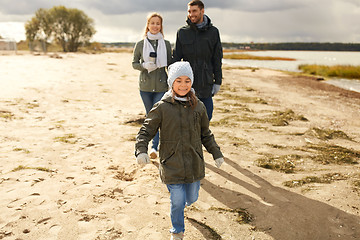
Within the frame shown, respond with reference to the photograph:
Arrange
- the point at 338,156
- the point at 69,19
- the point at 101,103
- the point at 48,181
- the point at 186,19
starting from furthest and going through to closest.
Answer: the point at 69,19 → the point at 101,103 → the point at 338,156 → the point at 186,19 → the point at 48,181

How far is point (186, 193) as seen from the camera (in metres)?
2.72

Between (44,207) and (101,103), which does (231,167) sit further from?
(101,103)

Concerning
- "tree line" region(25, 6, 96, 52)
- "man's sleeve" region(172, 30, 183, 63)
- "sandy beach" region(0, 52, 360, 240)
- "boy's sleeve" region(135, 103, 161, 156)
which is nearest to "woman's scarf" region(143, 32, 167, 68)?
"man's sleeve" region(172, 30, 183, 63)

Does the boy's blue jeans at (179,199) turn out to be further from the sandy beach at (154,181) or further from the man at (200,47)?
the man at (200,47)

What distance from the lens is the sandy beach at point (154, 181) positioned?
2941 millimetres

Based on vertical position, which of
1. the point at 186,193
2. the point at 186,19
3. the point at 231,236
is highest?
the point at 186,19

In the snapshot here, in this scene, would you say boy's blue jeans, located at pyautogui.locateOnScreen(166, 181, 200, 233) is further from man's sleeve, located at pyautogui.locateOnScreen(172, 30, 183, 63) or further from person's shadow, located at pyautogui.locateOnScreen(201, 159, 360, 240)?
man's sleeve, located at pyautogui.locateOnScreen(172, 30, 183, 63)

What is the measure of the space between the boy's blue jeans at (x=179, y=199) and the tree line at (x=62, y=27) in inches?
1926

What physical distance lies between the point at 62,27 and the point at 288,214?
53.1 m

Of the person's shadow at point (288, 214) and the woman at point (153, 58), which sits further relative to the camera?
the woman at point (153, 58)

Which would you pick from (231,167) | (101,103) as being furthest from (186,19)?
(101,103)

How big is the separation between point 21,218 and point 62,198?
1.64 ft

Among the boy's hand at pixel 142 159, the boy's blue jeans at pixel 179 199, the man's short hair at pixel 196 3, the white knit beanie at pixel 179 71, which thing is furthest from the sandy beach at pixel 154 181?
the man's short hair at pixel 196 3

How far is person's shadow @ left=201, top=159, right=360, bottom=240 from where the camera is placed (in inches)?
115
